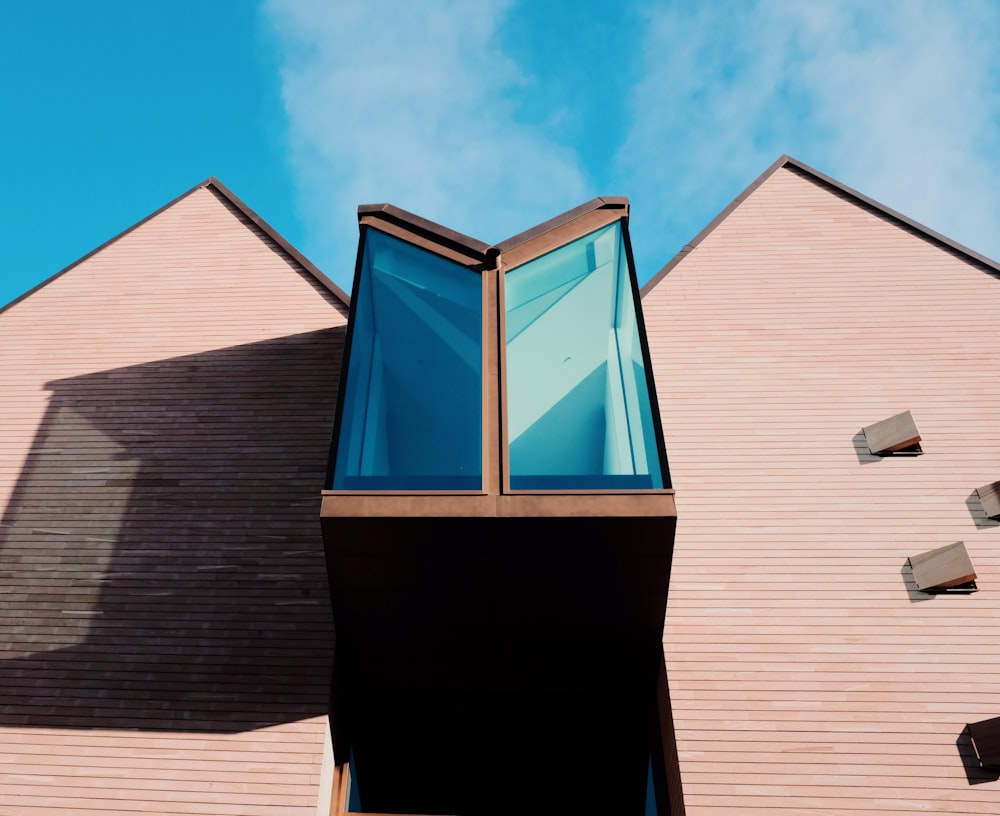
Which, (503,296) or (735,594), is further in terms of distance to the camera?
(735,594)

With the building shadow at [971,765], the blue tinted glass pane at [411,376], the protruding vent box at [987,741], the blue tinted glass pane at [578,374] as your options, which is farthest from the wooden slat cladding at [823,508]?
the blue tinted glass pane at [411,376]

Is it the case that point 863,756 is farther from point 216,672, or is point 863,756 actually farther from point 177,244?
point 177,244

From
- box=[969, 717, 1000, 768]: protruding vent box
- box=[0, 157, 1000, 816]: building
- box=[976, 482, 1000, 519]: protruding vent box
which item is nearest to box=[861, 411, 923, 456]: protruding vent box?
box=[0, 157, 1000, 816]: building

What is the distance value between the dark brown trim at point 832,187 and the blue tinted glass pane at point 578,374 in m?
2.72

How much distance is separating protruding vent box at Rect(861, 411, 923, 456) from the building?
12cm

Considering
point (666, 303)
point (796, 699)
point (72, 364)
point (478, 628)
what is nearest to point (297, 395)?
point (72, 364)

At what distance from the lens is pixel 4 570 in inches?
372

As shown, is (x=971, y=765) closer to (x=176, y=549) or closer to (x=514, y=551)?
(x=514, y=551)

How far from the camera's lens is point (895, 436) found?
982cm

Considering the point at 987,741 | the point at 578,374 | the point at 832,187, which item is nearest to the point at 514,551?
the point at 578,374

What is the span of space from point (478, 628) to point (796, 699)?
311cm

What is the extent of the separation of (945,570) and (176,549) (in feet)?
26.3

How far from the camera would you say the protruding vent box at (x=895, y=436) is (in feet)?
31.9

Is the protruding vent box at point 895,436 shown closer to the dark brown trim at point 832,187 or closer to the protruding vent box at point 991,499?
the protruding vent box at point 991,499
